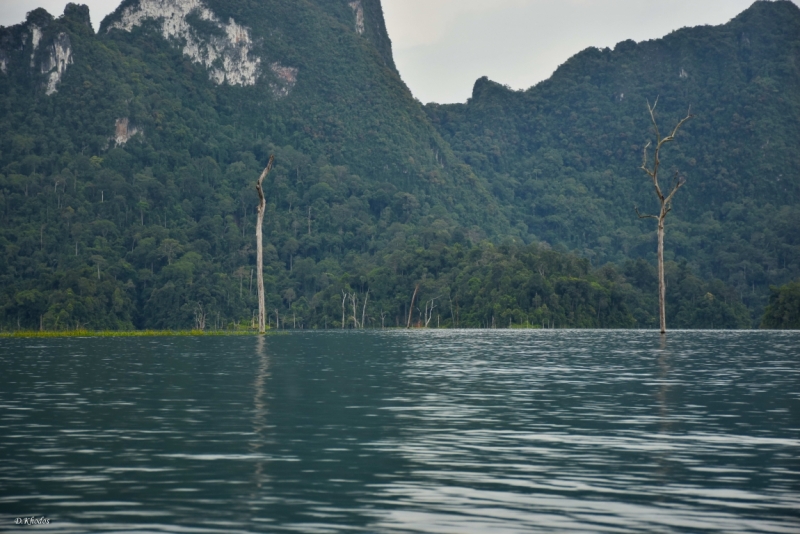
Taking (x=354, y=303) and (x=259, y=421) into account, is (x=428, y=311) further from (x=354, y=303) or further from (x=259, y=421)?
(x=259, y=421)

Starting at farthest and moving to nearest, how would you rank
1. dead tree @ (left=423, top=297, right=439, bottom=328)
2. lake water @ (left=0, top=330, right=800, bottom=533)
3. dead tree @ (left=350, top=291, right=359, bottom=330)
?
dead tree @ (left=350, top=291, right=359, bottom=330) < dead tree @ (left=423, top=297, right=439, bottom=328) < lake water @ (left=0, top=330, right=800, bottom=533)

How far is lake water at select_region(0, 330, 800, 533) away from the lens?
11.6 m

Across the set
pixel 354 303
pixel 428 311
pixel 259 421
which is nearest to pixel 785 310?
pixel 428 311

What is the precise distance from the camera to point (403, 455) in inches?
634

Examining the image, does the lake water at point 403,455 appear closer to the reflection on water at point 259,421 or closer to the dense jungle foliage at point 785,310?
the reflection on water at point 259,421

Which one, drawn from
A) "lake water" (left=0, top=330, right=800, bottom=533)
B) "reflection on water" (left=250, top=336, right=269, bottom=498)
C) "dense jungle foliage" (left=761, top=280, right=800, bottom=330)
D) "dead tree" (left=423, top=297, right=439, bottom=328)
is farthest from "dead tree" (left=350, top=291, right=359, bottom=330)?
"lake water" (left=0, top=330, right=800, bottom=533)

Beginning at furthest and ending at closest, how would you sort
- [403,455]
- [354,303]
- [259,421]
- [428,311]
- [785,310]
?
[428,311] → [354,303] → [785,310] → [259,421] → [403,455]

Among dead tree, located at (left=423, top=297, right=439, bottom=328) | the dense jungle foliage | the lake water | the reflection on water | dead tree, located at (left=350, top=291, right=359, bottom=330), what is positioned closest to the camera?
the lake water

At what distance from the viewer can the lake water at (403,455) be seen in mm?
11648

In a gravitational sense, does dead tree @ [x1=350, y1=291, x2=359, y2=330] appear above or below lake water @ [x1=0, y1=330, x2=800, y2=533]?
above

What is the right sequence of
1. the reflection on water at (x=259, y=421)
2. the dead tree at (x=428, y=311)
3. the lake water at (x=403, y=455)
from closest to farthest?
the lake water at (x=403, y=455)
the reflection on water at (x=259, y=421)
the dead tree at (x=428, y=311)

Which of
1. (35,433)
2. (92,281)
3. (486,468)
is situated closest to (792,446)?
(486,468)

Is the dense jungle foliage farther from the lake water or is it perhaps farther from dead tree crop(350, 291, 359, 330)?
the lake water

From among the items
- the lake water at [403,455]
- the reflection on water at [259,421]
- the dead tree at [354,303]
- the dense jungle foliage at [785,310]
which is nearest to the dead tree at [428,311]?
the dead tree at [354,303]
